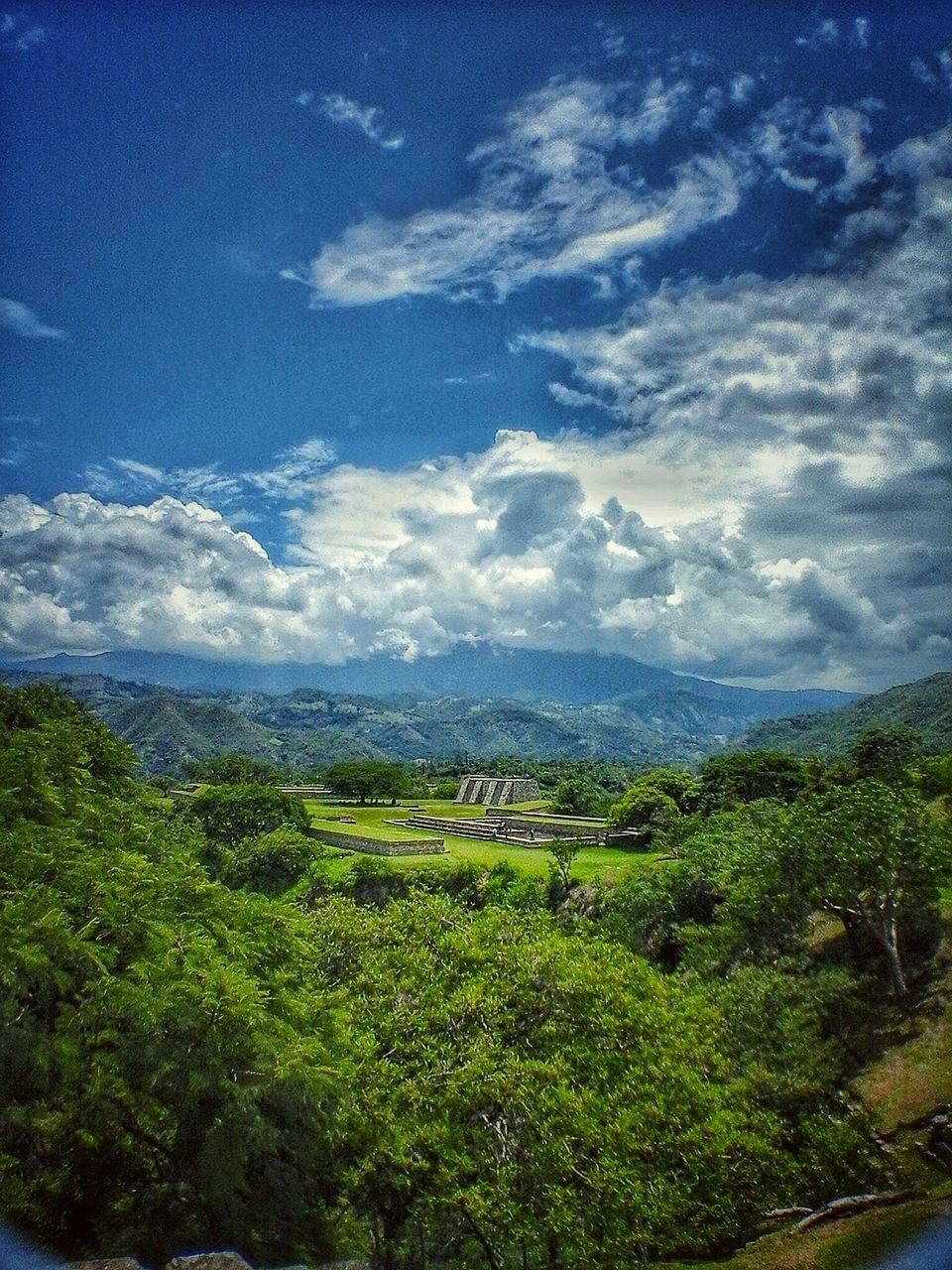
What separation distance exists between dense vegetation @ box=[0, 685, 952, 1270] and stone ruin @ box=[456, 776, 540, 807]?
4497cm

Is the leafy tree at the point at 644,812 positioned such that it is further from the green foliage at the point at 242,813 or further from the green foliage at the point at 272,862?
the green foliage at the point at 242,813

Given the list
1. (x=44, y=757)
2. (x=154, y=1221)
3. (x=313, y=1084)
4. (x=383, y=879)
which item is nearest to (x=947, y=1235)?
(x=313, y=1084)

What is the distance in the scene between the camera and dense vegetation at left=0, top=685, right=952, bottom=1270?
8258 mm

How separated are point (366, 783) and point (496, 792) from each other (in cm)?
1074

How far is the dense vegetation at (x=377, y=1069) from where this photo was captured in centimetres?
826

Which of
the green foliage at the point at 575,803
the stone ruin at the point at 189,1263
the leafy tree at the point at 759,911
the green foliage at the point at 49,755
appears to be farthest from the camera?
the green foliage at the point at 575,803

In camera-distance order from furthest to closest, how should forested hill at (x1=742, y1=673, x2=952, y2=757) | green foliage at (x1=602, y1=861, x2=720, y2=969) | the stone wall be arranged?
forested hill at (x1=742, y1=673, x2=952, y2=757) < the stone wall < green foliage at (x1=602, y1=861, x2=720, y2=969)

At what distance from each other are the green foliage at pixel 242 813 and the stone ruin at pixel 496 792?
76.5 ft

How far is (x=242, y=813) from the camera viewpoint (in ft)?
114

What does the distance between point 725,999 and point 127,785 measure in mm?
12057

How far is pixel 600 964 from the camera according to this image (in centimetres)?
1097

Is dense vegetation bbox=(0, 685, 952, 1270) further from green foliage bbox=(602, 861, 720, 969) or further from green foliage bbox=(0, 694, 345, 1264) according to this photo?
green foliage bbox=(602, 861, 720, 969)

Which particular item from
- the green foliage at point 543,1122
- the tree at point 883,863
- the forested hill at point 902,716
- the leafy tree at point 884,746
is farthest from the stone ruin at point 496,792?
the green foliage at point 543,1122

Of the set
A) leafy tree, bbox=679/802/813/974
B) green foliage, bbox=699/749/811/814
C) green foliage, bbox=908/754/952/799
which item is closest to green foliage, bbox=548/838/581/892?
leafy tree, bbox=679/802/813/974
